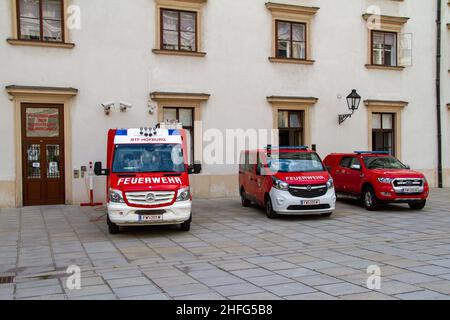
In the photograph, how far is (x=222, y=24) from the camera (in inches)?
673

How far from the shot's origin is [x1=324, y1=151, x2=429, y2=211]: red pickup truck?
13.5 meters

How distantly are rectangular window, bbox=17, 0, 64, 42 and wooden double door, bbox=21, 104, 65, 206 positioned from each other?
2194 mm

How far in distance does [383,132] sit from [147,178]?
12970 millimetres

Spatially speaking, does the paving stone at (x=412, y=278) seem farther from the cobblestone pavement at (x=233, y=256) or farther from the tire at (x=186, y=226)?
the tire at (x=186, y=226)

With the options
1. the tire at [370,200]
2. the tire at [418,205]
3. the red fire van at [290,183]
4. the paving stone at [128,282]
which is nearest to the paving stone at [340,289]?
the paving stone at [128,282]

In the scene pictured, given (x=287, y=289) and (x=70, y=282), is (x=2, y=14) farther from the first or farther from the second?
(x=287, y=289)

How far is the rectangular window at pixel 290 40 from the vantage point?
59.3 feet

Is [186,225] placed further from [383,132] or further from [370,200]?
[383,132]

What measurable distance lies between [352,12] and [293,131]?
5.44 m

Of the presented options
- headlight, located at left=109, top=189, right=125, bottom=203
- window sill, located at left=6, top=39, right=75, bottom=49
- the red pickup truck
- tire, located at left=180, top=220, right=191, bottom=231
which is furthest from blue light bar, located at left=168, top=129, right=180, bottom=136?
window sill, located at left=6, top=39, right=75, bottom=49

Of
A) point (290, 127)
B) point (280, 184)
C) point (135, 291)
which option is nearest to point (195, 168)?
point (280, 184)

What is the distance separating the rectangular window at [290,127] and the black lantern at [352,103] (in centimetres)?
160

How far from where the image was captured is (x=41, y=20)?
15.0 m

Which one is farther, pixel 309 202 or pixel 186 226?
pixel 309 202
